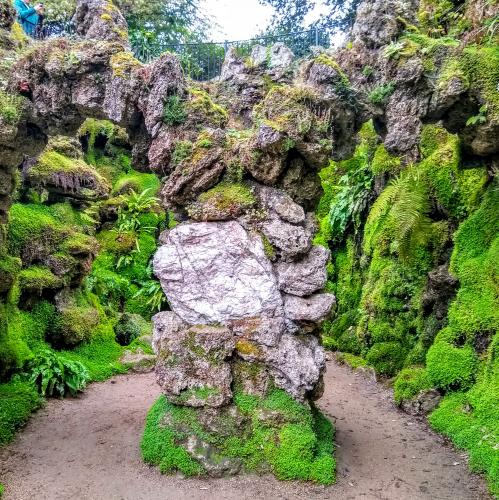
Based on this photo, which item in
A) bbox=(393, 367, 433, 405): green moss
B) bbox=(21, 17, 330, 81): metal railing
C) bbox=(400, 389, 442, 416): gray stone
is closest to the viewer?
bbox=(400, 389, 442, 416): gray stone

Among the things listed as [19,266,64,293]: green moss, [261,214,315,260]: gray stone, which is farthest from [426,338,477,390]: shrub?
[19,266,64,293]: green moss

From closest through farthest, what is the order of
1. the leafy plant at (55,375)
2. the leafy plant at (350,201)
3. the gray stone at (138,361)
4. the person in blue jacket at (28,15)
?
the leafy plant at (55,375)
the person in blue jacket at (28,15)
the gray stone at (138,361)
the leafy plant at (350,201)

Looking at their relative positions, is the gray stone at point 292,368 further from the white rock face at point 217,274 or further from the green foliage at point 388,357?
the green foliage at point 388,357

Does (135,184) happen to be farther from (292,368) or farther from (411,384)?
(292,368)

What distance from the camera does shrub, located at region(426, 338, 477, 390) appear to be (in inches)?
323

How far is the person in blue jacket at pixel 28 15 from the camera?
10.9 meters

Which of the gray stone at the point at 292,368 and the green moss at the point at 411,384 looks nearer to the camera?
the gray stone at the point at 292,368

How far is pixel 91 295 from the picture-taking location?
13930 millimetres

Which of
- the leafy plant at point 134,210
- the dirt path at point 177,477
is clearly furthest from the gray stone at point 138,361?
the leafy plant at point 134,210

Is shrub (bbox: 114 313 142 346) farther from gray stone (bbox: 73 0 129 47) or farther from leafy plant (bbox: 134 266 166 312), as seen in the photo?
gray stone (bbox: 73 0 129 47)

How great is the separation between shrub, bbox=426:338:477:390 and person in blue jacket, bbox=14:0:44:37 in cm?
1126

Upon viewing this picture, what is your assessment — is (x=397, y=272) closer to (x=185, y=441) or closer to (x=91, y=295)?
(x=185, y=441)

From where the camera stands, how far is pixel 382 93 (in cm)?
716

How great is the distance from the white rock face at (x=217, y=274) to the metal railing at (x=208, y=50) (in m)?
5.16
